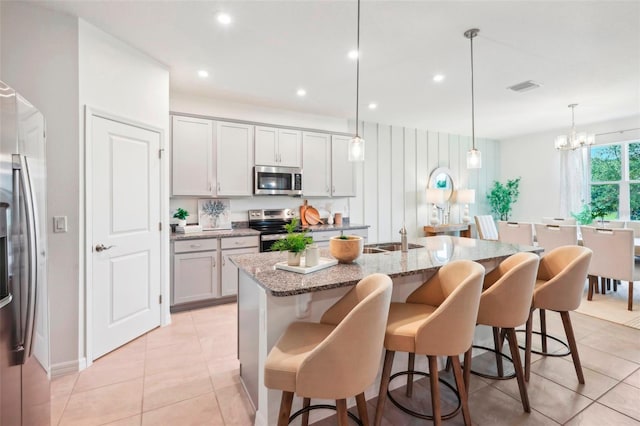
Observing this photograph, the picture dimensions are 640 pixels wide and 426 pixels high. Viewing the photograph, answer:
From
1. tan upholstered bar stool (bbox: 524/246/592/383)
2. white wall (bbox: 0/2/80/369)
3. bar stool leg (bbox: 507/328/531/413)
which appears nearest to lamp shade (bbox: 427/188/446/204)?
tan upholstered bar stool (bbox: 524/246/592/383)

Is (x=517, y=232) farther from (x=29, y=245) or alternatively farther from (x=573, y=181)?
(x=29, y=245)

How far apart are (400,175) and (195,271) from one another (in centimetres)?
397

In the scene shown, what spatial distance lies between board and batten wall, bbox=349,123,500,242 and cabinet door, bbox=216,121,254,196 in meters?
2.00

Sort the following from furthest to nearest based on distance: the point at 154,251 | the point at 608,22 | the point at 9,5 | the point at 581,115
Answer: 1. the point at 581,115
2. the point at 154,251
3. the point at 608,22
4. the point at 9,5

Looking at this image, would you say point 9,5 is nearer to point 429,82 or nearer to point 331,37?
point 331,37

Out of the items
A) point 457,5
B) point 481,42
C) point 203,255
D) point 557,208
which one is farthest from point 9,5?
point 557,208

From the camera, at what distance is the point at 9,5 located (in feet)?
7.03

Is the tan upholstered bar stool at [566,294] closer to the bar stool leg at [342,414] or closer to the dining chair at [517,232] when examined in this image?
the bar stool leg at [342,414]

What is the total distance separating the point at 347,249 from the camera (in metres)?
1.90

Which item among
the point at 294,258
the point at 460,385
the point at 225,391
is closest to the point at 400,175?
the point at 294,258

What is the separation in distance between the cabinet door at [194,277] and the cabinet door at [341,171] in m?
2.13

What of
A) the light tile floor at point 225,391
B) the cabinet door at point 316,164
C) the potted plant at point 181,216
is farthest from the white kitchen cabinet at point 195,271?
the cabinet door at point 316,164

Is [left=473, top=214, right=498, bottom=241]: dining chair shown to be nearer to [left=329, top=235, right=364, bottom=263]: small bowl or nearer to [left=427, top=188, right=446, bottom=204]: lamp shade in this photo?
[left=427, top=188, right=446, bottom=204]: lamp shade

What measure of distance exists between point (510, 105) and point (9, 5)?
5.45 metres
